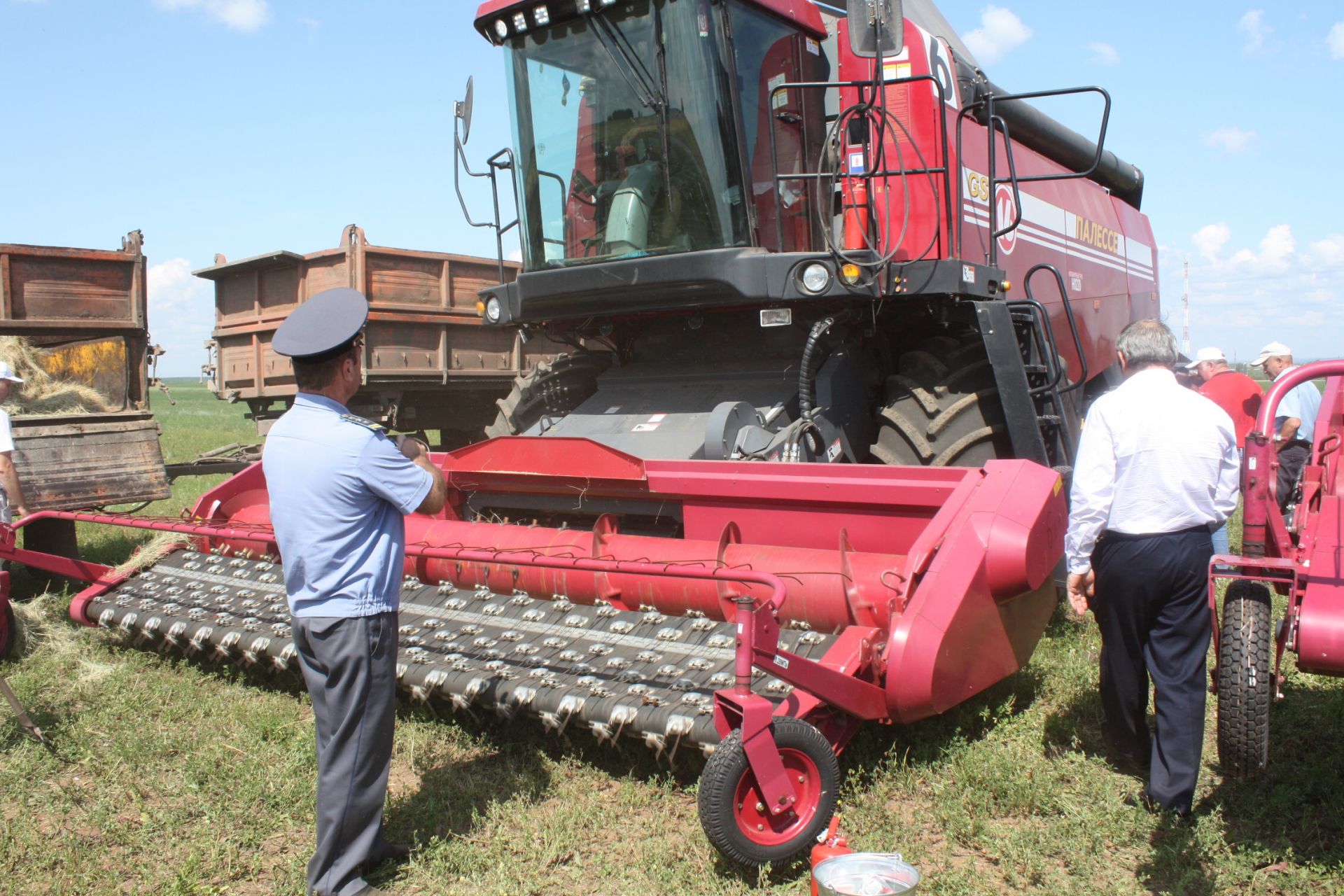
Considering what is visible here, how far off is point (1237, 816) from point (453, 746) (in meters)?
2.68

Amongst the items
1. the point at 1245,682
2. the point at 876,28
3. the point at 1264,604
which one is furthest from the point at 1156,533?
the point at 876,28

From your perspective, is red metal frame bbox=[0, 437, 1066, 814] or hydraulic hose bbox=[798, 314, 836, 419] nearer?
red metal frame bbox=[0, 437, 1066, 814]

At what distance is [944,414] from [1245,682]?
7.05 feet

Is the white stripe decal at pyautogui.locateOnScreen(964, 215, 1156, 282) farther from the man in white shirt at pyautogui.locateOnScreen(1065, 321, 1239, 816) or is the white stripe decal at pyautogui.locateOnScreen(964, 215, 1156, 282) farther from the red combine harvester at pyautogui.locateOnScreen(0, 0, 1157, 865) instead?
the man in white shirt at pyautogui.locateOnScreen(1065, 321, 1239, 816)

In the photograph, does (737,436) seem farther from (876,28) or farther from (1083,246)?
(1083,246)

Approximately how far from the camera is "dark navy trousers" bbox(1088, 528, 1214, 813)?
3.19 metres

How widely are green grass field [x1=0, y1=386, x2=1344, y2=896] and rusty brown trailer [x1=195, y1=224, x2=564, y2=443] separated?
4.73 metres

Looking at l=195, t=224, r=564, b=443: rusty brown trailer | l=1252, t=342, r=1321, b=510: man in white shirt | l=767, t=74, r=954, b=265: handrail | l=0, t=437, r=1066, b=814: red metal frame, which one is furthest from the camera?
l=195, t=224, r=564, b=443: rusty brown trailer

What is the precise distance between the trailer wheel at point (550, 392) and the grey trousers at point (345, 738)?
3378mm

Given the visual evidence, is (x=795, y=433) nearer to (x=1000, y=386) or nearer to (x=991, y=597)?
(x=1000, y=386)

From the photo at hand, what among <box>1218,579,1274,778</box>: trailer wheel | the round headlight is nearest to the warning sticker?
the round headlight

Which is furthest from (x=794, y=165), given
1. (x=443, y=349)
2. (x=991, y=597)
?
(x=443, y=349)

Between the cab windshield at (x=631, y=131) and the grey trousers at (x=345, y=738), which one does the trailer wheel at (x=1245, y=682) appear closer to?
the grey trousers at (x=345, y=738)

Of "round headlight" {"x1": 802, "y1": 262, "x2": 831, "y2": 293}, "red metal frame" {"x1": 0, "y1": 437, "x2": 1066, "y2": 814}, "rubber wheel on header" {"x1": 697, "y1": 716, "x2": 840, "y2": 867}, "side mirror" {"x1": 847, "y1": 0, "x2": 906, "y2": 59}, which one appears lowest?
"rubber wheel on header" {"x1": 697, "y1": 716, "x2": 840, "y2": 867}
